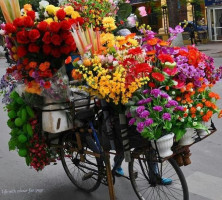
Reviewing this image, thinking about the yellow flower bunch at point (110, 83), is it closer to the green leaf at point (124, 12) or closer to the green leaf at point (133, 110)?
the green leaf at point (133, 110)

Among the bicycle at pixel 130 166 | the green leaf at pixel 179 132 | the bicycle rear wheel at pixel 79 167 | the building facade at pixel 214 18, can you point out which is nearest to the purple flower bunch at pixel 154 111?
the green leaf at pixel 179 132

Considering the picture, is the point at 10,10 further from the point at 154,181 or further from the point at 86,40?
the point at 154,181

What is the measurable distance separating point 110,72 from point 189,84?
66 centimetres

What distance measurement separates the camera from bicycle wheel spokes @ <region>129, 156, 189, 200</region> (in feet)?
12.8

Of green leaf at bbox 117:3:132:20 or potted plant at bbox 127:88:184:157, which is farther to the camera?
green leaf at bbox 117:3:132:20

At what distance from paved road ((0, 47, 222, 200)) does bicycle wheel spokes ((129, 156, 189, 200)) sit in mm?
282

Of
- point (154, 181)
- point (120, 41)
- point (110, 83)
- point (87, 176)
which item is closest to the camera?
point (110, 83)

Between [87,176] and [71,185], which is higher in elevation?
[87,176]

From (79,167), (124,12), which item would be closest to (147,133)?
(79,167)

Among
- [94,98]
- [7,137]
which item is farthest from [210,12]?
[94,98]

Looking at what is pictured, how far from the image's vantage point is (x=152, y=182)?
4.05 metres

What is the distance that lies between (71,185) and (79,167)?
0.34 m

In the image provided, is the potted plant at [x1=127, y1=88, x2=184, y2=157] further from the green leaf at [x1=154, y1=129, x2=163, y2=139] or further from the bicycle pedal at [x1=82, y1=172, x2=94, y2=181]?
the bicycle pedal at [x1=82, y1=172, x2=94, y2=181]

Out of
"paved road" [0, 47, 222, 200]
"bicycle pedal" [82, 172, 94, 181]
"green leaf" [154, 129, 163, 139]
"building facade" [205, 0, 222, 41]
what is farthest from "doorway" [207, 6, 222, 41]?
"green leaf" [154, 129, 163, 139]
